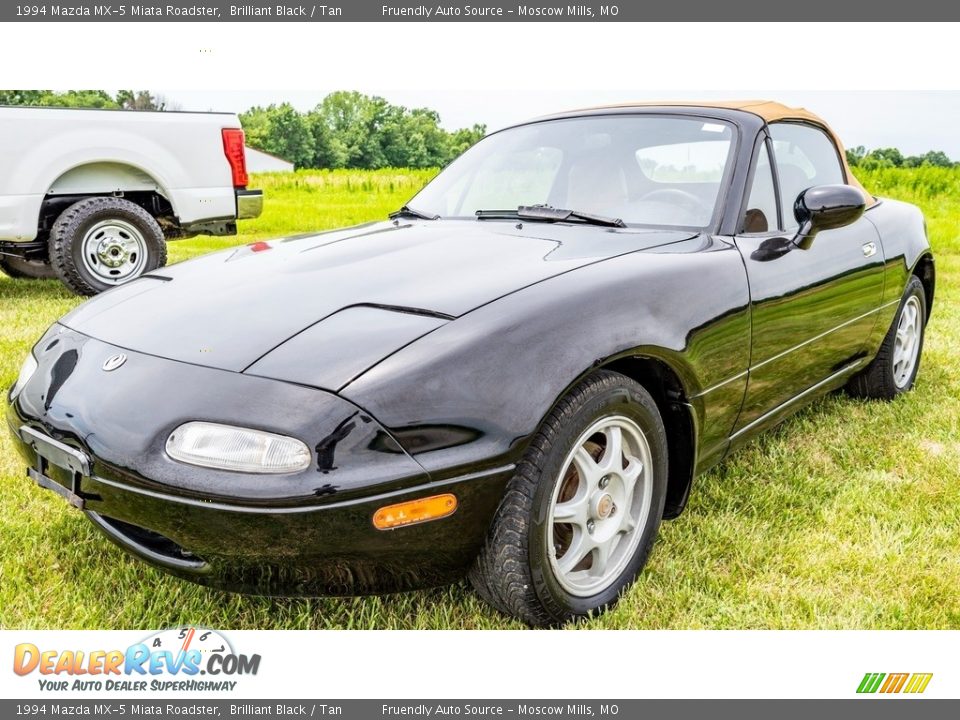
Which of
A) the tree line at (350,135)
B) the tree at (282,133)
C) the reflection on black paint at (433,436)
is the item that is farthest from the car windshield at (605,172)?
the tree at (282,133)

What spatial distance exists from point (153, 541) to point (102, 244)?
209 inches

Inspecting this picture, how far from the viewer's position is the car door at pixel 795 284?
2.70 meters

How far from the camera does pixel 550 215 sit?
289cm

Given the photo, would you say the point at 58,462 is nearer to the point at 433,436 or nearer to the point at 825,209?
the point at 433,436

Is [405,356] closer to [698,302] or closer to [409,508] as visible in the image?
[409,508]

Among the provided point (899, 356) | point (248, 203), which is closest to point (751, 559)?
point (899, 356)

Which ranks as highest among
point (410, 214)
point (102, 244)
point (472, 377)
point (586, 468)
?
point (410, 214)

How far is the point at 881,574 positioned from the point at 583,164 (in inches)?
70.7

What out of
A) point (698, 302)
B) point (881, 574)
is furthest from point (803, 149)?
point (881, 574)

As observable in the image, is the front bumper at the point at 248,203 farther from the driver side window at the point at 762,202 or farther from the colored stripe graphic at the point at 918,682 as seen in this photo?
the colored stripe graphic at the point at 918,682

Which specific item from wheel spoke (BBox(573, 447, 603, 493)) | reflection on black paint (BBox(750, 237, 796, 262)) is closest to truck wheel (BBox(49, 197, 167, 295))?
reflection on black paint (BBox(750, 237, 796, 262))

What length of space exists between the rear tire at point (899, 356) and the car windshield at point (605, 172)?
163 centimetres

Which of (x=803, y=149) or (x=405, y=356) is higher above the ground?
(x=803, y=149)

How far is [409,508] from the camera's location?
68.4 inches
